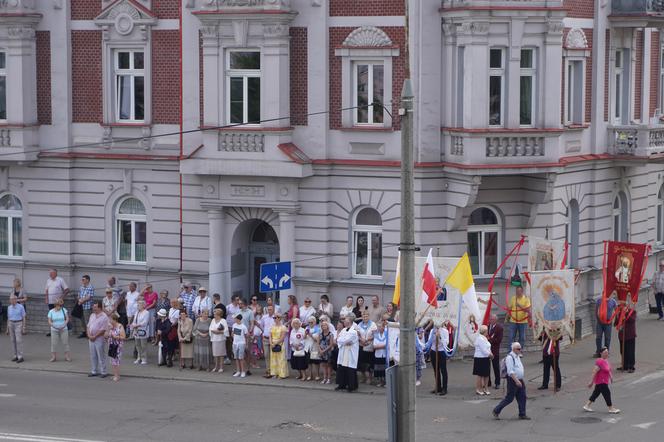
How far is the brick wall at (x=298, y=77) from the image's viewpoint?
3344cm

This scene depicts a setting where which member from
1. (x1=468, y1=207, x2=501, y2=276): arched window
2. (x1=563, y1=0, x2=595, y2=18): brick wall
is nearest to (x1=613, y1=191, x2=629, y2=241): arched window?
(x1=563, y1=0, x2=595, y2=18): brick wall

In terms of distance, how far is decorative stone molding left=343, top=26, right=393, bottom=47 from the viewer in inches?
1284

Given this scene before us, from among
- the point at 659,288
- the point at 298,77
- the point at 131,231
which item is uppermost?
the point at 298,77

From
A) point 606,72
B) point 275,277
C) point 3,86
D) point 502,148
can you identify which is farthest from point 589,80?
point 3,86

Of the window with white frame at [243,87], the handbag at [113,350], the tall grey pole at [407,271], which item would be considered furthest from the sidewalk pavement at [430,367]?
the tall grey pole at [407,271]

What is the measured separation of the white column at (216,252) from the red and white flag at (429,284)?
25.6ft

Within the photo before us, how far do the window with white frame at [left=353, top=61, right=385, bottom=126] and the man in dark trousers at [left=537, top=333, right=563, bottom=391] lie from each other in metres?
6.85

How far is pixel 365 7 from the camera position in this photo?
3275cm

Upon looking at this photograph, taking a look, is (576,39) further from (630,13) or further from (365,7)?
(365,7)

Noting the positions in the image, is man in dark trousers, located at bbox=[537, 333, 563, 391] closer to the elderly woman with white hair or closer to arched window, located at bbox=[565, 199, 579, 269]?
the elderly woman with white hair

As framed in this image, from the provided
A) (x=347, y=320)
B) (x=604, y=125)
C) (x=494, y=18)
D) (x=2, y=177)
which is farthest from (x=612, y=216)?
(x=2, y=177)

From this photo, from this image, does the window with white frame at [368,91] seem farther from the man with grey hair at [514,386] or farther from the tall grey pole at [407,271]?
the tall grey pole at [407,271]

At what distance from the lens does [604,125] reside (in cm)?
3616

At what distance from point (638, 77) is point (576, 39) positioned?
3.98 m
